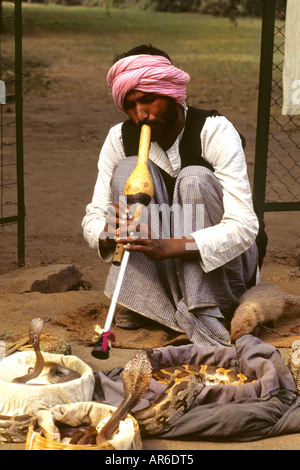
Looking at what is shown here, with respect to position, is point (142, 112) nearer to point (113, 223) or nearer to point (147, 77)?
point (147, 77)

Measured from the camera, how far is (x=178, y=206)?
13.7 ft

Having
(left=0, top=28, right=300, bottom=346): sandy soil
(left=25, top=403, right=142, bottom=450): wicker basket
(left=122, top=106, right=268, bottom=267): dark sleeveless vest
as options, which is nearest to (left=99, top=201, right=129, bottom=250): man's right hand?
(left=122, top=106, right=268, bottom=267): dark sleeveless vest

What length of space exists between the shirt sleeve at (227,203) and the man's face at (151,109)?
0.24 meters

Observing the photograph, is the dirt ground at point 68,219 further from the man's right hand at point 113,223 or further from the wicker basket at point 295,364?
the man's right hand at point 113,223

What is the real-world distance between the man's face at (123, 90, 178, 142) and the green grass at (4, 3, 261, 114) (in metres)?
7.25

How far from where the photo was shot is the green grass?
41.9 feet

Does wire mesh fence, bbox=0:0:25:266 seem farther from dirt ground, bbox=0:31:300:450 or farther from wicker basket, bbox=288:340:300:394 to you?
wicker basket, bbox=288:340:300:394

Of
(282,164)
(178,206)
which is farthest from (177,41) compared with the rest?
(178,206)

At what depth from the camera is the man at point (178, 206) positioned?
13.1ft

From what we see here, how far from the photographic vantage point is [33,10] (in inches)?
1096

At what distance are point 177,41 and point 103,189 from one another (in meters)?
14.3

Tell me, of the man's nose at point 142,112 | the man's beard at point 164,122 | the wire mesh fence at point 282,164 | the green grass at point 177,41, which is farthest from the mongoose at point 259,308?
the green grass at point 177,41

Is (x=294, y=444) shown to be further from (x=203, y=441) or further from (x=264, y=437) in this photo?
(x=203, y=441)

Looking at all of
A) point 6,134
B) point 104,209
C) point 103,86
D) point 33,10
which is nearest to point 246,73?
point 103,86
